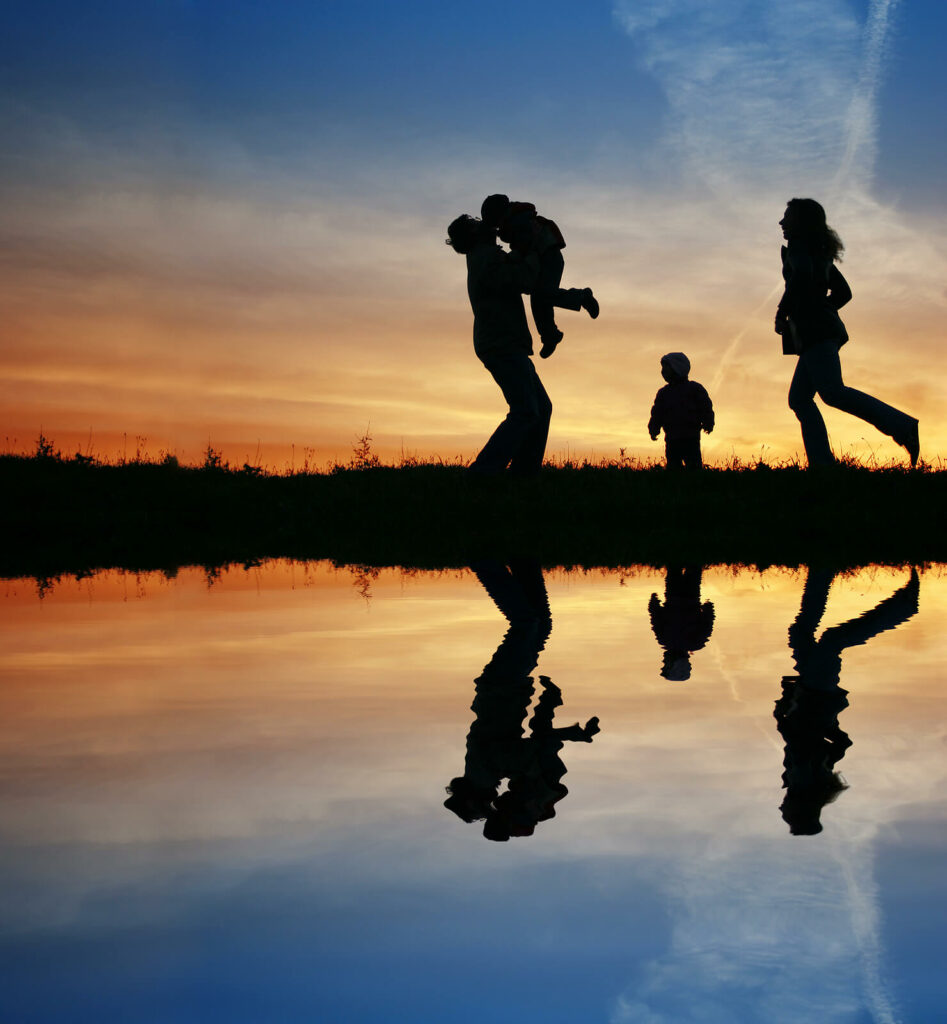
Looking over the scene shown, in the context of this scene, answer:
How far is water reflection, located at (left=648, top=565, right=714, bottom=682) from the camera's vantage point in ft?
14.6

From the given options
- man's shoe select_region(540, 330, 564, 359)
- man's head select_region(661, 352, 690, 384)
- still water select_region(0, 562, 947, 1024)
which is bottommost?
still water select_region(0, 562, 947, 1024)

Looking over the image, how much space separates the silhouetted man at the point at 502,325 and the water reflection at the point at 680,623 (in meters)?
4.95

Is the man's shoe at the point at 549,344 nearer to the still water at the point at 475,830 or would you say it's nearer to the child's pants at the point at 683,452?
the child's pants at the point at 683,452

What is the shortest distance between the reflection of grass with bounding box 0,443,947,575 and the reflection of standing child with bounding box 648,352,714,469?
73cm

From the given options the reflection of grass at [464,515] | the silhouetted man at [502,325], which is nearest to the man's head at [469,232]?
the silhouetted man at [502,325]

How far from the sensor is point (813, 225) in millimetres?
13664

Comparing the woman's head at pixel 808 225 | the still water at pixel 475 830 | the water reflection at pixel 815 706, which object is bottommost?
the still water at pixel 475 830

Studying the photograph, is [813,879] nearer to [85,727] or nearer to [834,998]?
[834,998]

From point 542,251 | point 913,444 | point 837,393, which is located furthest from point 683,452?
point 542,251

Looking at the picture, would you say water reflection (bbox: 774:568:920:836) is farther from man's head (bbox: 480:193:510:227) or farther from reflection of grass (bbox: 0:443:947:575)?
man's head (bbox: 480:193:510:227)

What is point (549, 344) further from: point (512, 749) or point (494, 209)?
point (512, 749)

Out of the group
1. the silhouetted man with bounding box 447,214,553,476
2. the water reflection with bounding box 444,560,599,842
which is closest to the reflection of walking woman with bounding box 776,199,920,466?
the silhouetted man with bounding box 447,214,553,476

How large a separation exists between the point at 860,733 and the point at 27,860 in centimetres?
222

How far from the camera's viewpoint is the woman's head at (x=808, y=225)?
536 inches
